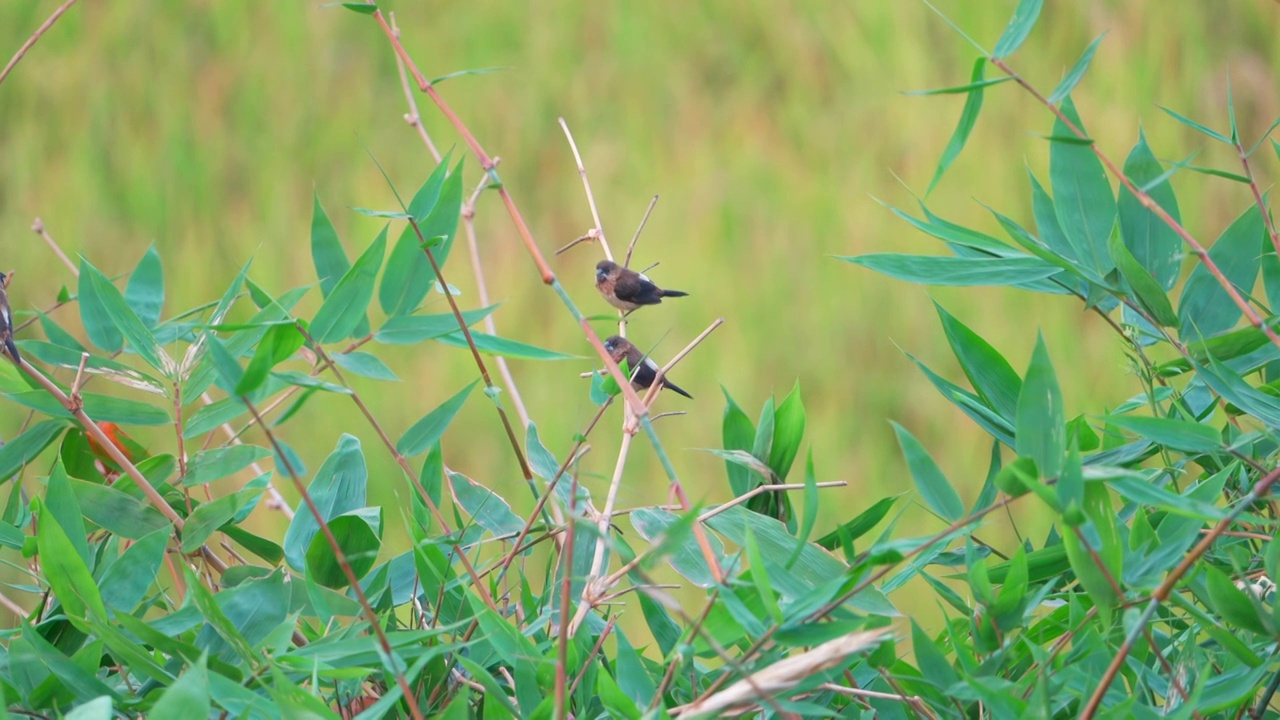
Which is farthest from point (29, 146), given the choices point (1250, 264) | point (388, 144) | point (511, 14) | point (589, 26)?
point (1250, 264)

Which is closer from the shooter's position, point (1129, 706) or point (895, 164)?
point (1129, 706)

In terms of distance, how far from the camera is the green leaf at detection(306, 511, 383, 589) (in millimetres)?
464

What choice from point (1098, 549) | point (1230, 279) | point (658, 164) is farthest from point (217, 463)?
point (658, 164)

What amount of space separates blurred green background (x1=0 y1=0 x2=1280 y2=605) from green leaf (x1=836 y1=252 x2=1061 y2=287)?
3.60ft

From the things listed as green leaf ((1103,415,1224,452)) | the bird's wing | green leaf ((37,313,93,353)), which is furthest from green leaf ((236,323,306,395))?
the bird's wing

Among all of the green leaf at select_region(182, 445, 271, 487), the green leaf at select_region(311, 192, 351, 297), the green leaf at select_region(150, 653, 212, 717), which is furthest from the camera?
the green leaf at select_region(311, 192, 351, 297)

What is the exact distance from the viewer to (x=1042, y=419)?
0.37 m

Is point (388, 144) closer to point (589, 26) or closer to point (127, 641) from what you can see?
point (589, 26)

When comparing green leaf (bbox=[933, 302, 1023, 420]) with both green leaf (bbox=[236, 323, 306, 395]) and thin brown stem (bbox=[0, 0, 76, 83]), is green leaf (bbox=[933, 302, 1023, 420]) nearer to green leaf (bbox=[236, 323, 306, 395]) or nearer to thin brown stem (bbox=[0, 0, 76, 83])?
green leaf (bbox=[236, 323, 306, 395])

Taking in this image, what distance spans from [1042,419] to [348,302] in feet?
0.97

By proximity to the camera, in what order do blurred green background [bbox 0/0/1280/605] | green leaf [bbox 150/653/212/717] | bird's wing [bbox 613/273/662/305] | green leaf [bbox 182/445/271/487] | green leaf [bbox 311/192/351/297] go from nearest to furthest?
green leaf [bbox 150/653/212/717], green leaf [bbox 182/445/271/487], green leaf [bbox 311/192/351/297], bird's wing [bbox 613/273/662/305], blurred green background [bbox 0/0/1280/605]

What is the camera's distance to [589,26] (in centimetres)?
189

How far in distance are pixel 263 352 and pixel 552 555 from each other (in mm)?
229

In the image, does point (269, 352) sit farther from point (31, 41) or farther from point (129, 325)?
point (31, 41)
